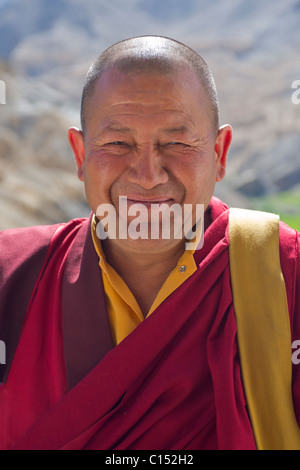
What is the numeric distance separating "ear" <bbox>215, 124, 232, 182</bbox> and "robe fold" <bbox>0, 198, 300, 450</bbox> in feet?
0.54

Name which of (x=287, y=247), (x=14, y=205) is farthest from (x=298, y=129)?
(x=287, y=247)

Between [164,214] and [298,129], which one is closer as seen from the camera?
[164,214]

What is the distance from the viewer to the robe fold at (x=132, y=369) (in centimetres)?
159

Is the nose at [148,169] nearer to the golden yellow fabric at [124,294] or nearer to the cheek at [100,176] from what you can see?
the cheek at [100,176]

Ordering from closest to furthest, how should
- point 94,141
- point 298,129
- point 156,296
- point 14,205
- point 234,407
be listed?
1. point 234,407
2. point 94,141
3. point 156,296
4. point 14,205
5. point 298,129

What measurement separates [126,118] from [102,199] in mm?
245

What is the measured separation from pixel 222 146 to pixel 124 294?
0.55 meters

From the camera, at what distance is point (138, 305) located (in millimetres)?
1816

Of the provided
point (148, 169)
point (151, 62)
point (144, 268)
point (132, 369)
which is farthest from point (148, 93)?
point (132, 369)

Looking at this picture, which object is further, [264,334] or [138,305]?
[138,305]

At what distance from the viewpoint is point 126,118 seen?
159 centimetres

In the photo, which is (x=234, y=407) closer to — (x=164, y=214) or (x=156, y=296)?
(x=156, y=296)

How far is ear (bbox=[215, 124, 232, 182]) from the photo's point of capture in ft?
5.83

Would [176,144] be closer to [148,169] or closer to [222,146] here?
[148,169]
